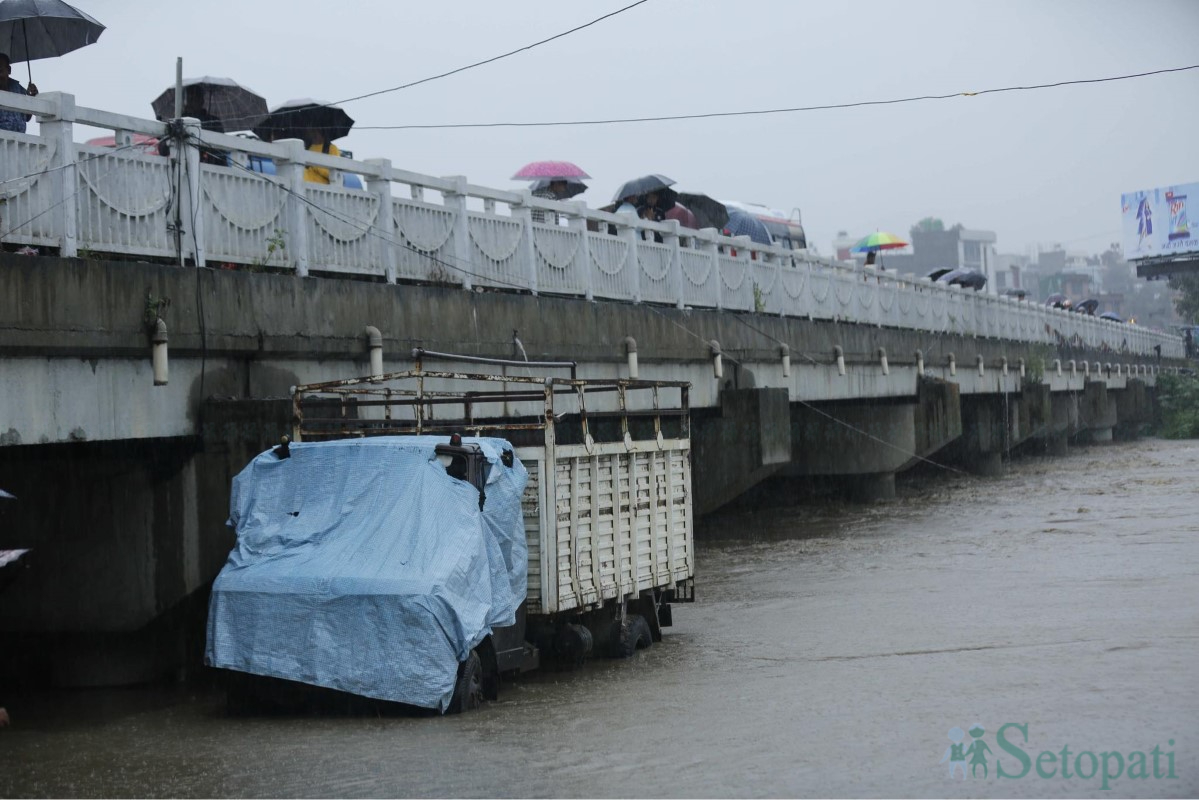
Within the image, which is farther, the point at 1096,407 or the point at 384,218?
the point at 1096,407

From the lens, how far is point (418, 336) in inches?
563

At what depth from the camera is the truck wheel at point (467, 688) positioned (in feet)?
31.1

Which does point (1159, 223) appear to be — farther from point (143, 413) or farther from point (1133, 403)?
point (143, 413)

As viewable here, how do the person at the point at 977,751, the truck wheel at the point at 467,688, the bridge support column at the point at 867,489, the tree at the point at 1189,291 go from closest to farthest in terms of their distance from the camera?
the person at the point at 977,751, the truck wheel at the point at 467,688, the bridge support column at the point at 867,489, the tree at the point at 1189,291

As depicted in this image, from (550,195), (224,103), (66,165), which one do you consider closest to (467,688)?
(66,165)

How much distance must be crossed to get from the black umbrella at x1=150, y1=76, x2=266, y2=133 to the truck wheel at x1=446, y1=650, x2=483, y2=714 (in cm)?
848

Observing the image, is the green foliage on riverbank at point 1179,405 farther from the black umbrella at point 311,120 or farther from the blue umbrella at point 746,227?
the black umbrella at point 311,120

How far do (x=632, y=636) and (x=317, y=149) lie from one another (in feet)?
21.1

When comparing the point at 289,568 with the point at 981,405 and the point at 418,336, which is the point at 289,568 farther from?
the point at 981,405

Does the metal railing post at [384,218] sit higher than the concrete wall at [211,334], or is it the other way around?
the metal railing post at [384,218]

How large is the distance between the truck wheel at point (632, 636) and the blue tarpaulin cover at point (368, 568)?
1.77 m

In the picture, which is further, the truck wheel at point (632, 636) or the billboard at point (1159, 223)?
the billboard at point (1159, 223)

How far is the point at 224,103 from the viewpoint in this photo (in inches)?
647

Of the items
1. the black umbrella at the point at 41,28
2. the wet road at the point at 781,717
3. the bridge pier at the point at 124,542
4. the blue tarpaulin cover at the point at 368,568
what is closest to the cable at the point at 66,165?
the bridge pier at the point at 124,542
